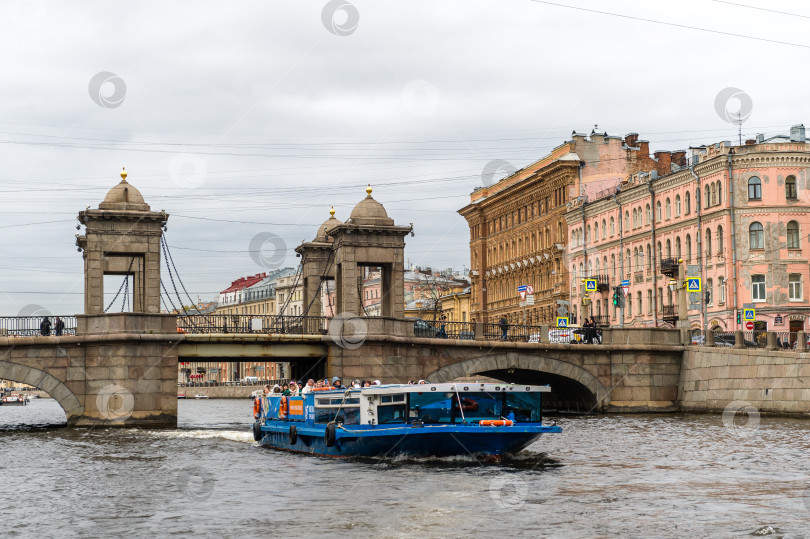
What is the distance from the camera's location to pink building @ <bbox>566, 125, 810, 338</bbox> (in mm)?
62344

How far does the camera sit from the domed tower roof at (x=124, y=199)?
44.5 meters

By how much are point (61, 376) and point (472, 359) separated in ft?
49.7

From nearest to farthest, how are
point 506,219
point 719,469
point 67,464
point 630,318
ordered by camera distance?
point 719,469 < point 67,464 < point 630,318 < point 506,219

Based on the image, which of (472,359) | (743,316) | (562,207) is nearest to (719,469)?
(472,359)

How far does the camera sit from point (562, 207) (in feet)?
276

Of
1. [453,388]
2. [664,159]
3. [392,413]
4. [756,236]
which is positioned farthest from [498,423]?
[664,159]

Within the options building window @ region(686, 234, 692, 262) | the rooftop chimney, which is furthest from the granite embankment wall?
the rooftop chimney

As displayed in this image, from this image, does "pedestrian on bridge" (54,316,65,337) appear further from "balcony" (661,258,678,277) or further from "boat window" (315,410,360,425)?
"balcony" (661,258,678,277)

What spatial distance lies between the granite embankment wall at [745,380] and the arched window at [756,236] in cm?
1496

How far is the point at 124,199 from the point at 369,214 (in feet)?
29.4

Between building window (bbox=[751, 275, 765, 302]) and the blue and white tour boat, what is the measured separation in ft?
115

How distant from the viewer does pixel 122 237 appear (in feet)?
146

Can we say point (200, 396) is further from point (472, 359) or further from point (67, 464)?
point (67, 464)

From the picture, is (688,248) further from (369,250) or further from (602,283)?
(369,250)
